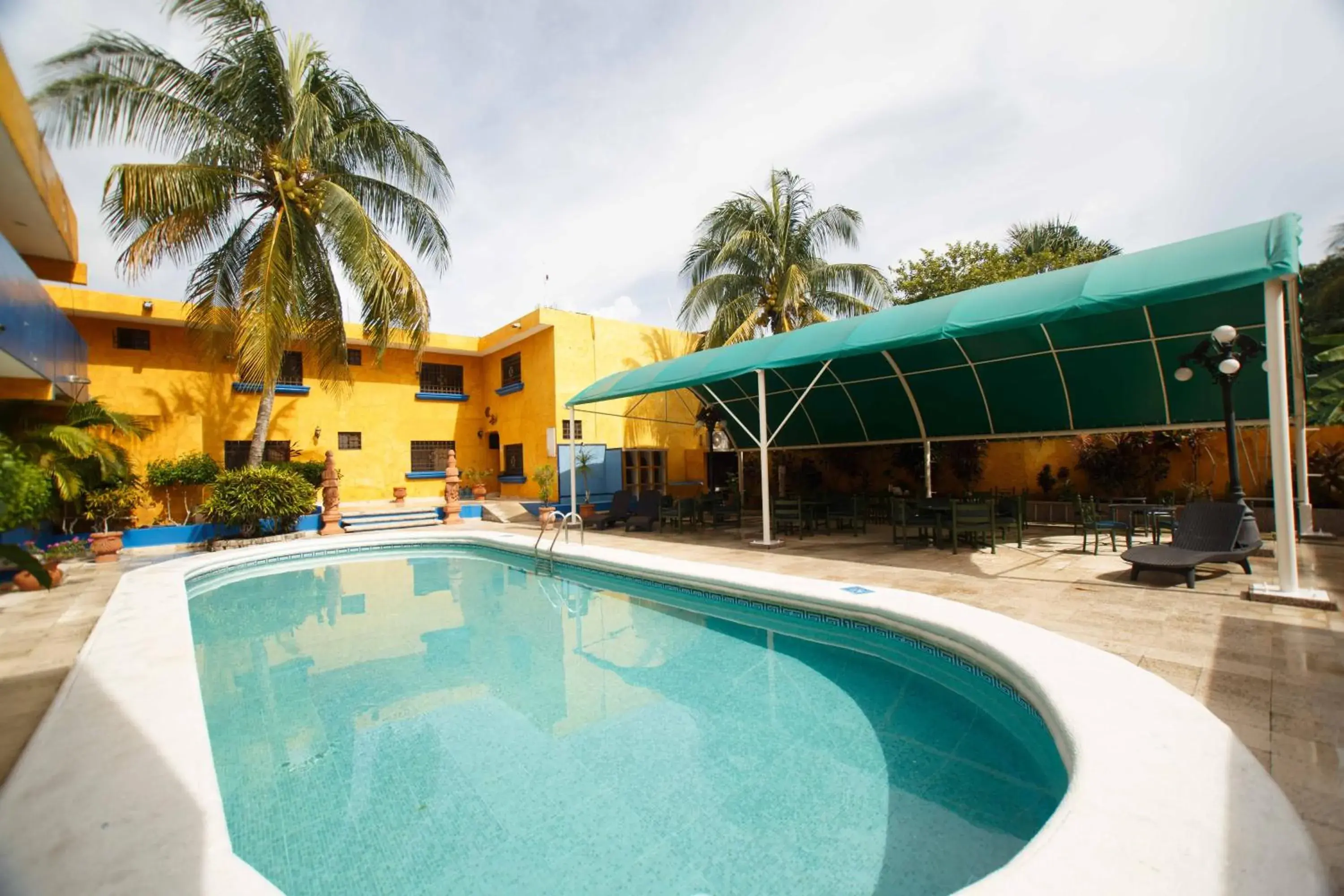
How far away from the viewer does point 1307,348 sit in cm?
1600

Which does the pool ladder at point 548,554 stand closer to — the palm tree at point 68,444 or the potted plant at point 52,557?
the potted plant at point 52,557

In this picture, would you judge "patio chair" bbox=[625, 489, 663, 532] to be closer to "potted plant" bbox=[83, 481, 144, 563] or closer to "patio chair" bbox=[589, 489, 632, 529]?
"patio chair" bbox=[589, 489, 632, 529]

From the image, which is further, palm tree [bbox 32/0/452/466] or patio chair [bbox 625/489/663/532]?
patio chair [bbox 625/489/663/532]

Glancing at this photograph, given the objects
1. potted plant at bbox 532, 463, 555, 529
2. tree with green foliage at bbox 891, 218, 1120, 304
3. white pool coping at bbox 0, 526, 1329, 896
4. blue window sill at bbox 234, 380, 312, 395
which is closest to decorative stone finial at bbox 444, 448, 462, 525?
potted plant at bbox 532, 463, 555, 529

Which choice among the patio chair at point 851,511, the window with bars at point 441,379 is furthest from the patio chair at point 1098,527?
the window with bars at point 441,379

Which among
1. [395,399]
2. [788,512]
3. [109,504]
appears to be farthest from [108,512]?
[788,512]

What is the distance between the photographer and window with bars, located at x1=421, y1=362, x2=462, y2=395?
2030 centimetres

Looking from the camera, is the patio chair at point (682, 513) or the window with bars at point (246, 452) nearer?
the patio chair at point (682, 513)

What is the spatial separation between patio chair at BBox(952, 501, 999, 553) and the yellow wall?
11100 millimetres

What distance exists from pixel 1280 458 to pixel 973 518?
4.00 meters

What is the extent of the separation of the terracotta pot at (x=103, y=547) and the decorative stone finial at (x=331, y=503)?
3.63 metres

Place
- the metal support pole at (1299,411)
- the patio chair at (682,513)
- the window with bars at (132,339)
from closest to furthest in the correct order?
1. the metal support pole at (1299,411)
2. the patio chair at (682,513)
3. the window with bars at (132,339)

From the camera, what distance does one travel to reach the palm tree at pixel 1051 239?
21562 millimetres

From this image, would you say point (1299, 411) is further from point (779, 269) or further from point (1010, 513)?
point (779, 269)
